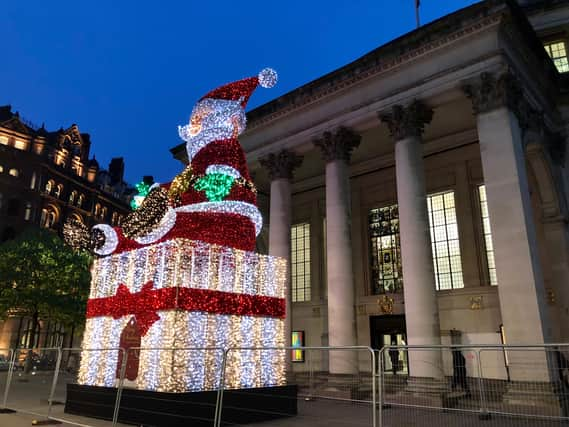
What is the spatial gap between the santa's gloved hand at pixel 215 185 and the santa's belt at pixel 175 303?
237 cm

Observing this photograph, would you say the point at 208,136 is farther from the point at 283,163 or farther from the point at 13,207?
the point at 13,207

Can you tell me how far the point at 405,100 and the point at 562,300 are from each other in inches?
456

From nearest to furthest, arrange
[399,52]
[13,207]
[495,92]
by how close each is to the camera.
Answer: [495,92] < [399,52] < [13,207]

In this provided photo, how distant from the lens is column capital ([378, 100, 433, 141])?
1816cm

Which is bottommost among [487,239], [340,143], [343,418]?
[343,418]

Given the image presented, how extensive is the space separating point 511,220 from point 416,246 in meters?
3.37

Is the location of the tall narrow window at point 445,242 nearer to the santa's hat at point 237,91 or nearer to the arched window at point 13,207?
the santa's hat at point 237,91

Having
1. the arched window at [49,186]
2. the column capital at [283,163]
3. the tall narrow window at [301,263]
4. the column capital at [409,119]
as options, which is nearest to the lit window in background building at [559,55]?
the column capital at [409,119]

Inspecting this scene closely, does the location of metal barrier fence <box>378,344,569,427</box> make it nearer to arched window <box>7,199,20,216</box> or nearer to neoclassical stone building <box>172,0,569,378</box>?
neoclassical stone building <box>172,0,569,378</box>

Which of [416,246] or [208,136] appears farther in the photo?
[416,246]

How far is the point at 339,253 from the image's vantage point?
1912 cm

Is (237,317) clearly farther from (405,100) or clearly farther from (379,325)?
(379,325)

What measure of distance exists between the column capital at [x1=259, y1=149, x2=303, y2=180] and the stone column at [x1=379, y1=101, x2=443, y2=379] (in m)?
6.06

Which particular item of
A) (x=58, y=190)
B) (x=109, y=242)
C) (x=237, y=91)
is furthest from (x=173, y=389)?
(x=58, y=190)
